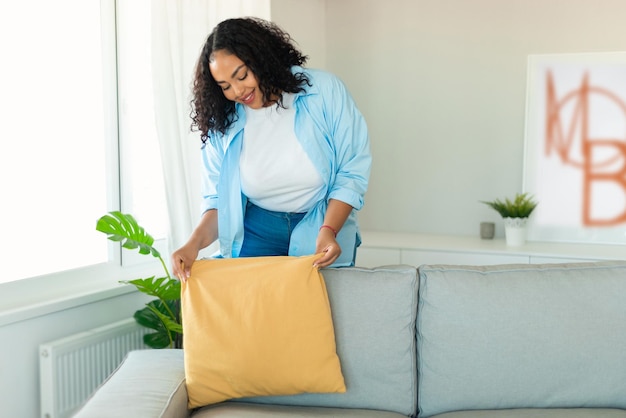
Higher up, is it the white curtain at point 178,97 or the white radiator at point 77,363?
the white curtain at point 178,97

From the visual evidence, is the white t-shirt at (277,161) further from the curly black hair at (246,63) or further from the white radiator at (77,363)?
the white radiator at (77,363)

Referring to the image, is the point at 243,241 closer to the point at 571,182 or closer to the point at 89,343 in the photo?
the point at 89,343

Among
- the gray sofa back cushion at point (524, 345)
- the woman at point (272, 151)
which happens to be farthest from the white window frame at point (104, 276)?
the gray sofa back cushion at point (524, 345)

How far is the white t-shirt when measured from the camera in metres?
2.22

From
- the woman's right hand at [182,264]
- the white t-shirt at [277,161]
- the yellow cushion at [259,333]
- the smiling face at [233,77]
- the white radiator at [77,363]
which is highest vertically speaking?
the smiling face at [233,77]

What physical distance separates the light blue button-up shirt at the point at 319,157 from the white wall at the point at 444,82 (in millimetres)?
1705

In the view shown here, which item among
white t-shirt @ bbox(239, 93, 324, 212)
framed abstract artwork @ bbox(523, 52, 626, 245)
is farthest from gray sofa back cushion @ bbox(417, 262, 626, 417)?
framed abstract artwork @ bbox(523, 52, 626, 245)

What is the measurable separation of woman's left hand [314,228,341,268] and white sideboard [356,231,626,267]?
158 cm

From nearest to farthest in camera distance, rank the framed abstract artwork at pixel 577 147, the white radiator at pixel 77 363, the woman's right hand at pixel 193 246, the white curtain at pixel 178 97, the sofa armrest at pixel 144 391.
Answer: the sofa armrest at pixel 144 391
the woman's right hand at pixel 193 246
the white radiator at pixel 77 363
the white curtain at pixel 178 97
the framed abstract artwork at pixel 577 147

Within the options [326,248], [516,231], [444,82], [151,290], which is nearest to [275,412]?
[326,248]

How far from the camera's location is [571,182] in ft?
12.0

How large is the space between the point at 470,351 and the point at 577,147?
1920 millimetres

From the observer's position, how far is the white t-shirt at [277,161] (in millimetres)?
2219

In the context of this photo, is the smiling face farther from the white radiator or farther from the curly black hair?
the white radiator
